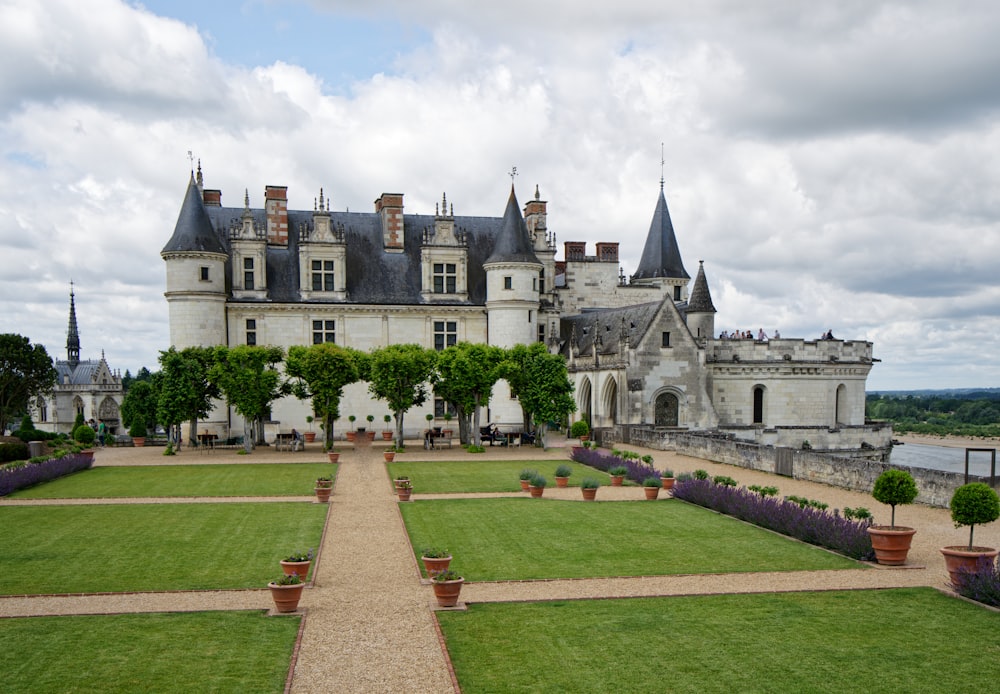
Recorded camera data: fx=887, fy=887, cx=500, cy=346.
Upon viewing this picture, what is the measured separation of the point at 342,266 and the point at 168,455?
1455 centimetres

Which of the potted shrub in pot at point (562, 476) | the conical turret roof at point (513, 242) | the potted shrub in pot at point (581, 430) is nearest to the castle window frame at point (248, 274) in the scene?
the conical turret roof at point (513, 242)

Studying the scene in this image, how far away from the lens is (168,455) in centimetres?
4000

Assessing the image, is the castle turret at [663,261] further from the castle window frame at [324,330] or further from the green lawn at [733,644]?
the green lawn at [733,644]

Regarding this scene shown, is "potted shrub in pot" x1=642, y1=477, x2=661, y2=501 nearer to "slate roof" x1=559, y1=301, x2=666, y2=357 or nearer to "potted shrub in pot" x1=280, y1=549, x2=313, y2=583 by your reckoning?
"potted shrub in pot" x1=280, y1=549, x2=313, y2=583

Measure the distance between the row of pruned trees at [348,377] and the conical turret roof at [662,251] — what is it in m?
18.1

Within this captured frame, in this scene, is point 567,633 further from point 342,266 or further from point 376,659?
point 342,266

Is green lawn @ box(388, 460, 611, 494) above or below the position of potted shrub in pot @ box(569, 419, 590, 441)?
below

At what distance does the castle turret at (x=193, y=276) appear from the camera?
45656mm

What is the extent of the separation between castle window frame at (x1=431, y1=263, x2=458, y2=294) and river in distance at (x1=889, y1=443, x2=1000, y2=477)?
37275 mm

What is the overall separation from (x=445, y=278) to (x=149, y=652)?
39957 mm

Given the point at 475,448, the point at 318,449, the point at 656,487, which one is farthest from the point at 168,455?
the point at 656,487

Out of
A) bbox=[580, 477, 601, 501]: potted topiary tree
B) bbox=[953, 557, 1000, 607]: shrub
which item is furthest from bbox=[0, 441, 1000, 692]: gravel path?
bbox=[580, 477, 601, 501]: potted topiary tree

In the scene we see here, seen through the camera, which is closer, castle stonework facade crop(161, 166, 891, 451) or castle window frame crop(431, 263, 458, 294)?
castle stonework facade crop(161, 166, 891, 451)

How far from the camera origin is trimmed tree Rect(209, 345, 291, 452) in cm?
3950
